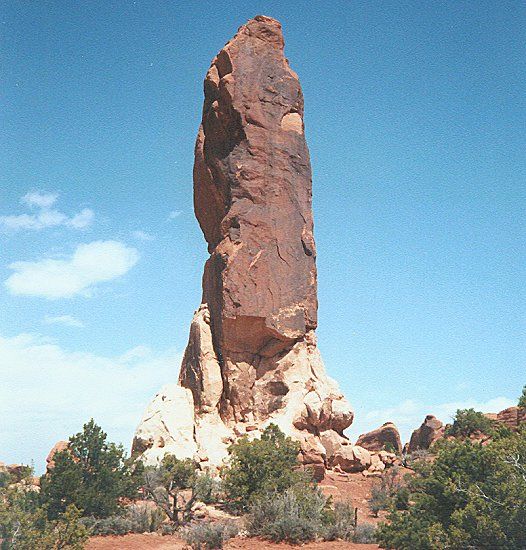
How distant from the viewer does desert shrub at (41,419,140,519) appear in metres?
13.5

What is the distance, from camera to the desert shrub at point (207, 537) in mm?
11414

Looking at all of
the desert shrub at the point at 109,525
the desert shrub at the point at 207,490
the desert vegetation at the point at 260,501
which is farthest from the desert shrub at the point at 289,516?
the desert shrub at the point at 109,525

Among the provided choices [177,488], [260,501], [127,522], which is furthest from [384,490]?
[127,522]

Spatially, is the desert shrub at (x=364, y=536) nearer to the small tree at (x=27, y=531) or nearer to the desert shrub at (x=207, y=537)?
the desert shrub at (x=207, y=537)

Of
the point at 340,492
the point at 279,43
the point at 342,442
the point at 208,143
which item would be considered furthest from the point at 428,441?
the point at 279,43

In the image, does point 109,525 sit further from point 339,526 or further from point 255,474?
point 339,526

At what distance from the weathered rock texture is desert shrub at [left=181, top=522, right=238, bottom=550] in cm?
738

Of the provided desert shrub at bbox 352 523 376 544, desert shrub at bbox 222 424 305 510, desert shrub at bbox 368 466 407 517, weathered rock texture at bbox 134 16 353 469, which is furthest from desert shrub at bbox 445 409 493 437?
desert shrub at bbox 352 523 376 544

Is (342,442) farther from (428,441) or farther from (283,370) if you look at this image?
(428,441)

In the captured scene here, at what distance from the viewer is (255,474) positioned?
49.2 feet

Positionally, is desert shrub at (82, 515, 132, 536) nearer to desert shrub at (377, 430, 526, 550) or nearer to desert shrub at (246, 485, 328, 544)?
desert shrub at (246, 485, 328, 544)

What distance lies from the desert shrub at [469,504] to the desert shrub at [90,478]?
21.3 ft

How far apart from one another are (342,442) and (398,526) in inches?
463

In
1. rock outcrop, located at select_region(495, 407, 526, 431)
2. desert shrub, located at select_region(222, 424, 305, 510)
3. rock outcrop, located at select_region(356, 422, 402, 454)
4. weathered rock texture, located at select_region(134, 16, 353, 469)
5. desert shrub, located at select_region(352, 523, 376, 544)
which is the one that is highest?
weathered rock texture, located at select_region(134, 16, 353, 469)
